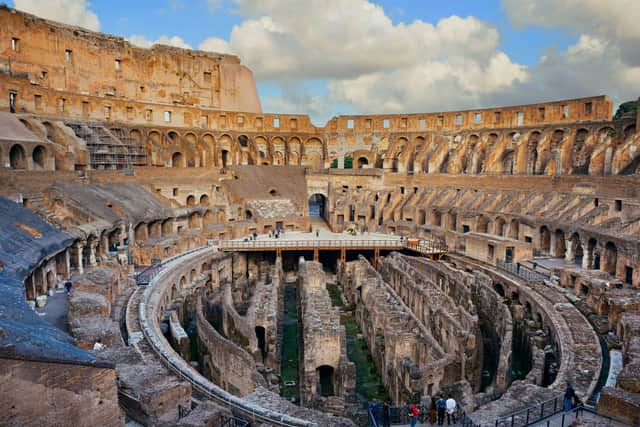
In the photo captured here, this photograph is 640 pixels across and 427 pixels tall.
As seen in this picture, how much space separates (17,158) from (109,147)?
8739 mm

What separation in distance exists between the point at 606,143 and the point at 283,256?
2362cm

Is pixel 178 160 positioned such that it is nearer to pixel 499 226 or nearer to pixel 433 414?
pixel 499 226

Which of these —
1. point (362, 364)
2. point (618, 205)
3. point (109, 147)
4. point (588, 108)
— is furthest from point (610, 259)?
point (109, 147)

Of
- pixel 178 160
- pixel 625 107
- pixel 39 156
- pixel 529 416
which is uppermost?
pixel 625 107

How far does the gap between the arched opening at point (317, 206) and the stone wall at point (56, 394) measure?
3795 centimetres

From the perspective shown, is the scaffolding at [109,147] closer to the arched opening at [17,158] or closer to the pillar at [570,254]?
the arched opening at [17,158]

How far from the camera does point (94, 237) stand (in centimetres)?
2233

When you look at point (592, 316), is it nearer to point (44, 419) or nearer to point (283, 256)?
point (44, 419)

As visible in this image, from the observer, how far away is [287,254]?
3228cm

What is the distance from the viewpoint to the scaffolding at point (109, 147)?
113 ft

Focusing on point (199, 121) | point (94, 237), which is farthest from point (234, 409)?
point (199, 121)

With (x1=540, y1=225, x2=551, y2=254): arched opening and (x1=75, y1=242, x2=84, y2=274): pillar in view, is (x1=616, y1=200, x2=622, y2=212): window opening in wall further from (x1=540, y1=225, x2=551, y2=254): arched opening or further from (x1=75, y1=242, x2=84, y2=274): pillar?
(x1=75, y1=242, x2=84, y2=274): pillar

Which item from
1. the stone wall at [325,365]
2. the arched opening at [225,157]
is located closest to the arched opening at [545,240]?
the stone wall at [325,365]

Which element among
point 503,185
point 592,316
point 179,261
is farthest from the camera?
point 503,185
